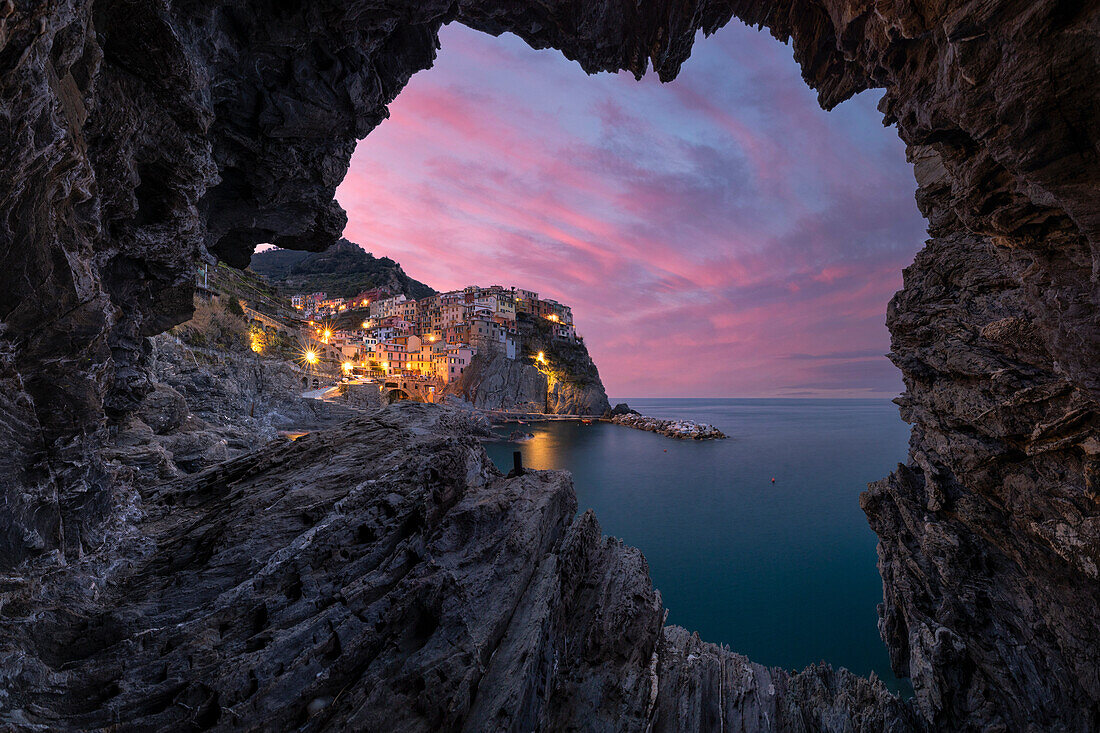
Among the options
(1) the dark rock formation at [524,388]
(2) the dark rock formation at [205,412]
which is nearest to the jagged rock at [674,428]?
(1) the dark rock formation at [524,388]

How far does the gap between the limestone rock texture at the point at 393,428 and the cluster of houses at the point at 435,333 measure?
235 ft

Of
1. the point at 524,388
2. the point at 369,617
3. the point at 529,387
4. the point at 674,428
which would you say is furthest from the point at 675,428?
the point at 369,617

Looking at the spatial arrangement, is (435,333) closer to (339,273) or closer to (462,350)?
(462,350)

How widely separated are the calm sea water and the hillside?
11539 centimetres

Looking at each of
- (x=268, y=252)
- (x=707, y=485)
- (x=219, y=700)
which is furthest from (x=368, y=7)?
(x=268, y=252)

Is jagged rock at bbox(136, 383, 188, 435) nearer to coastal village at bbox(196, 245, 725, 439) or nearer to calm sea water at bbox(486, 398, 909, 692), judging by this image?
calm sea water at bbox(486, 398, 909, 692)

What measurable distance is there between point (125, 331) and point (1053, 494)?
2211 cm

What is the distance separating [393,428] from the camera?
Answer: 10.8m

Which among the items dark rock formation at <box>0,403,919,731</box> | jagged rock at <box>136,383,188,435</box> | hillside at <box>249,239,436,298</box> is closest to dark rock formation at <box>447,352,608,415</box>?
hillside at <box>249,239,436,298</box>

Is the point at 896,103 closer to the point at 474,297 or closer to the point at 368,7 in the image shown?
the point at 368,7

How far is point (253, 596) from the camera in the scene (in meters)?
5.95

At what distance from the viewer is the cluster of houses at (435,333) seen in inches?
3465

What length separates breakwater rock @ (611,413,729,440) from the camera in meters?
82.0

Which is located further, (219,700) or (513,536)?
(513,536)
